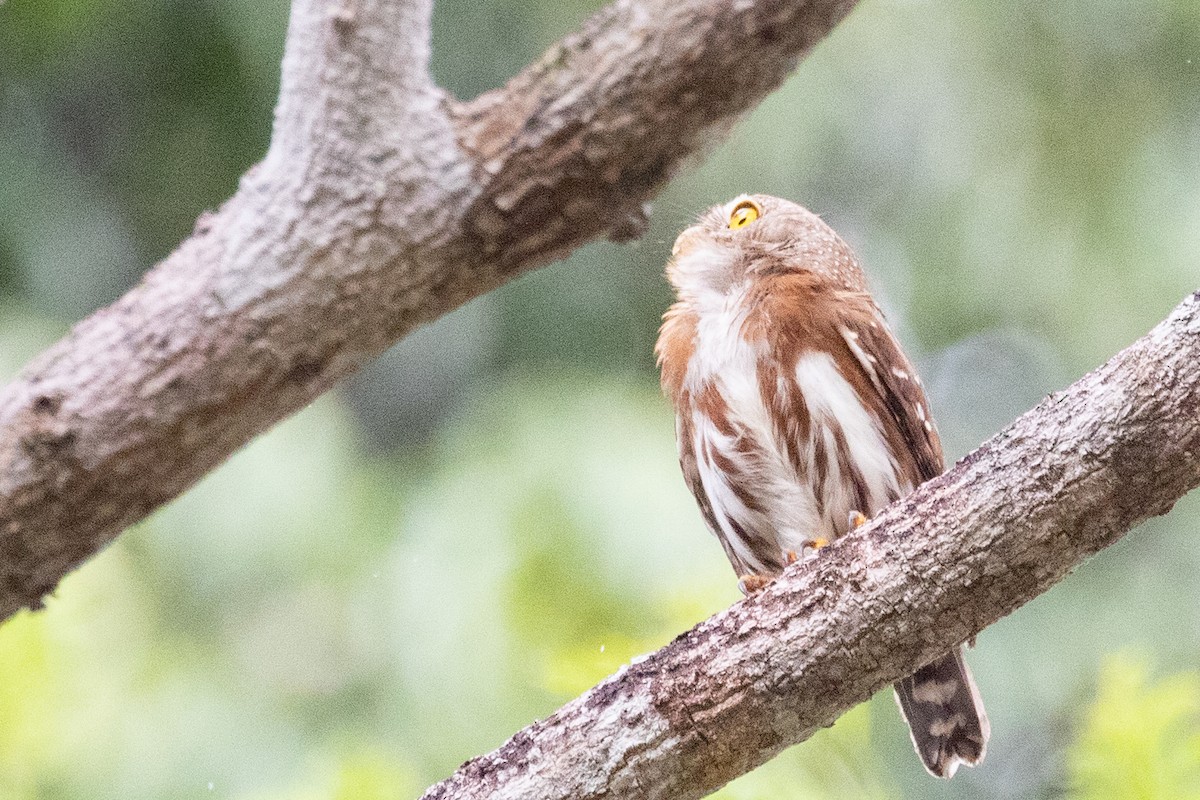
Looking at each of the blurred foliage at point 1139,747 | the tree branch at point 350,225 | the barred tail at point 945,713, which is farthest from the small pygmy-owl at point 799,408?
the tree branch at point 350,225

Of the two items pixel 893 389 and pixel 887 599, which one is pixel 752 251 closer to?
pixel 893 389

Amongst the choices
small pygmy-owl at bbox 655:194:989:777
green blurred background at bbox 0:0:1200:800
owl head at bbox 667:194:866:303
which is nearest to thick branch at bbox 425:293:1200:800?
small pygmy-owl at bbox 655:194:989:777

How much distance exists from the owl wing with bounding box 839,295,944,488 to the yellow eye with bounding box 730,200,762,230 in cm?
32

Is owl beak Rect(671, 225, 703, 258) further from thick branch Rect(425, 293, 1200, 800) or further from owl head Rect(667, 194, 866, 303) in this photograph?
thick branch Rect(425, 293, 1200, 800)

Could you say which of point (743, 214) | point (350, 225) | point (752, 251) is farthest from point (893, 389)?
point (350, 225)

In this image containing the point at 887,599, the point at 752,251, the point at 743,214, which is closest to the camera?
the point at 887,599

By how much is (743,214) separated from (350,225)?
967 millimetres

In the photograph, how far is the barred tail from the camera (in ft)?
8.50

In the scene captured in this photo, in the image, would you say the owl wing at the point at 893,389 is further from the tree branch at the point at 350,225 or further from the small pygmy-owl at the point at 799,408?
the tree branch at the point at 350,225

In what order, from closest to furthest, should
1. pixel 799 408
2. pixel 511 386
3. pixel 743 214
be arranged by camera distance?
pixel 799 408
pixel 743 214
pixel 511 386

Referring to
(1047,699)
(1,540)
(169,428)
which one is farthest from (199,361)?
(1047,699)

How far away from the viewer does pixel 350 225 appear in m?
2.27

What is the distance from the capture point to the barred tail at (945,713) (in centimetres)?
259

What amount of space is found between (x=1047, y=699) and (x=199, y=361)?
103 inches
